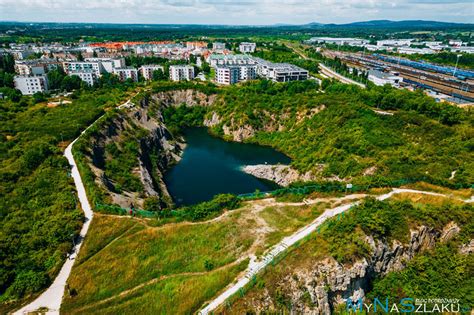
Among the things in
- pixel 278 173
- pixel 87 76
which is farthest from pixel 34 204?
pixel 87 76

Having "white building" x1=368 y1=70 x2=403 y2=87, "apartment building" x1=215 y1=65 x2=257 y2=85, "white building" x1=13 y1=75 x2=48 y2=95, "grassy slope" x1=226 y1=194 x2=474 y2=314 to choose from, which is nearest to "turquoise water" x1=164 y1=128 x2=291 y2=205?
"grassy slope" x1=226 y1=194 x2=474 y2=314

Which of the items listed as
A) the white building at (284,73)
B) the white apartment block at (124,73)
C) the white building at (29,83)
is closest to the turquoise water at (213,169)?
the white building at (284,73)

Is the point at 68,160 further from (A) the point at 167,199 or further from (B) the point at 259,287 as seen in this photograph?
(B) the point at 259,287

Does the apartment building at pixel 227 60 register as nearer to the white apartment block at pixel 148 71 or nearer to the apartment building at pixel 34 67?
the white apartment block at pixel 148 71

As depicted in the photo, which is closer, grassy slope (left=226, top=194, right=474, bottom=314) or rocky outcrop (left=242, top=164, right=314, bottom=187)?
grassy slope (left=226, top=194, right=474, bottom=314)

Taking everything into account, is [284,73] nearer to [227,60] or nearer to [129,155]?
[227,60]

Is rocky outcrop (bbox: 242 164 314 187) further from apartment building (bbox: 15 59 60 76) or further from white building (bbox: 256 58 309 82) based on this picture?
apartment building (bbox: 15 59 60 76)

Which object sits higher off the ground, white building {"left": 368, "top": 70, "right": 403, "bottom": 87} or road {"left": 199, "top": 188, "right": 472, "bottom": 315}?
white building {"left": 368, "top": 70, "right": 403, "bottom": 87}
